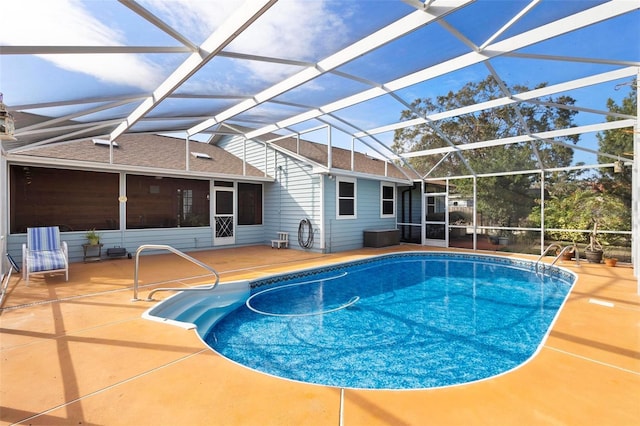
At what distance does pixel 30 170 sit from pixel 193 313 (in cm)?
649

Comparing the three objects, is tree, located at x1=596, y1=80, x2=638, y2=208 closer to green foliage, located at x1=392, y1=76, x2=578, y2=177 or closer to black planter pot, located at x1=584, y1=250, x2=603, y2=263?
green foliage, located at x1=392, y1=76, x2=578, y2=177

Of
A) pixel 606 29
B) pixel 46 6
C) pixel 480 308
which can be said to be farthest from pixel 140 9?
pixel 480 308

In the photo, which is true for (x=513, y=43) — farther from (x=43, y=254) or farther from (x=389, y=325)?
(x=43, y=254)

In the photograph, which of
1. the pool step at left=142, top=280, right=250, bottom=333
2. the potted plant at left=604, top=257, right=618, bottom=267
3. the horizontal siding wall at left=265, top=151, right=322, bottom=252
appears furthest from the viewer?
the horizontal siding wall at left=265, top=151, right=322, bottom=252

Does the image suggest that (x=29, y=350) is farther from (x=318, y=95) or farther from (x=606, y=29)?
(x=606, y=29)

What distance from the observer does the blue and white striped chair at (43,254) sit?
6058mm

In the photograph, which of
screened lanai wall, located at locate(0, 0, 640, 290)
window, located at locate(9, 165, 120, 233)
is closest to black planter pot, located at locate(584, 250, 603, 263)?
screened lanai wall, located at locate(0, 0, 640, 290)

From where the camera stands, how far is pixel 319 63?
17.0 feet

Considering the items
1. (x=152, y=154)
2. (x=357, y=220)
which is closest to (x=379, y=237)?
(x=357, y=220)

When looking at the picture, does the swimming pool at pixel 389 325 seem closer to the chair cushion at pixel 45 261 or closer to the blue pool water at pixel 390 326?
the blue pool water at pixel 390 326

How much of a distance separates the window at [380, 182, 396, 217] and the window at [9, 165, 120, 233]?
9.35 m

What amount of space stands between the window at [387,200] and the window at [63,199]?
9.35 meters

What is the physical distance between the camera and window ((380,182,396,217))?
13.0 meters

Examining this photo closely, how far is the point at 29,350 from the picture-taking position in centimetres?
321
